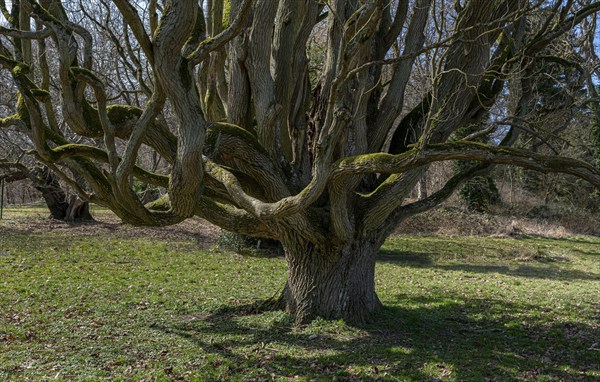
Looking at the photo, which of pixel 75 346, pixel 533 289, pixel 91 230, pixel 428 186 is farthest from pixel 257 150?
pixel 428 186

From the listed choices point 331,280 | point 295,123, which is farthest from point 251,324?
point 295,123

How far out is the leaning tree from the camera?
596cm

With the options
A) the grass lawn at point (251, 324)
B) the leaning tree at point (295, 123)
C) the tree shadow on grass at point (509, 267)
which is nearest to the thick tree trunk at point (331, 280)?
the leaning tree at point (295, 123)

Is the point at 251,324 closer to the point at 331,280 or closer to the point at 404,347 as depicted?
the point at 331,280

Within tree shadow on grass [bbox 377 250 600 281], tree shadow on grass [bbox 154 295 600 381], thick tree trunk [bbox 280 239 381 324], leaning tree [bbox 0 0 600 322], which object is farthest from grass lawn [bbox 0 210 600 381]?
leaning tree [bbox 0 0 600 322]

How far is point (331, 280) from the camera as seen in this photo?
770cm

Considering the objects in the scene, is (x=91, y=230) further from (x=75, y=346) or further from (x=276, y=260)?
(x=75, y=346)

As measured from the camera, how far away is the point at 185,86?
19.7 feet

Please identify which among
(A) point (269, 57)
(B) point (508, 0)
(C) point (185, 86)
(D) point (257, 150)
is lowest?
(D) point (257, 150)

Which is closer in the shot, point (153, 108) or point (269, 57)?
point (153, 108)

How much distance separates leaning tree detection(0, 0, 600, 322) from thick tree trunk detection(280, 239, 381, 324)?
0.07 feet

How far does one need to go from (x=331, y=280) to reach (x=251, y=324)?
1355 millimetres

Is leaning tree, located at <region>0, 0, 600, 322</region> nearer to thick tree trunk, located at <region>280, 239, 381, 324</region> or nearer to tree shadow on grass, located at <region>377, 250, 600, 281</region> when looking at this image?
thick tree trunk, located at <region>280, 239, 381, 324</region>

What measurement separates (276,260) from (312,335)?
8204 mm
